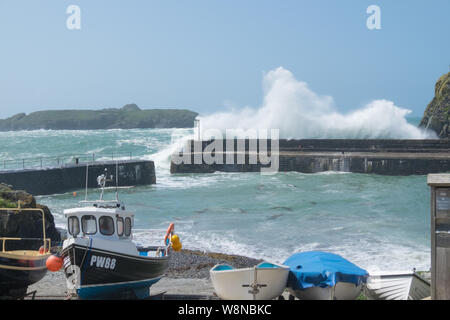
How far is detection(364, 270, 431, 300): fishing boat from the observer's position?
8242mm

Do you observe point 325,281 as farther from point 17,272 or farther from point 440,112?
point 440,112

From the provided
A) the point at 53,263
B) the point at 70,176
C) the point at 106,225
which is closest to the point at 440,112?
the point at 70,176

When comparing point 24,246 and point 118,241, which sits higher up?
point 118,241

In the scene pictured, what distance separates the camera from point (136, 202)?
23.4 m

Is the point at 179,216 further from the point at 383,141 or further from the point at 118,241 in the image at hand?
the point at 383,141

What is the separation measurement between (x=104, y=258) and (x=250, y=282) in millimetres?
2134

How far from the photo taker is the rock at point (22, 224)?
42.6 feet

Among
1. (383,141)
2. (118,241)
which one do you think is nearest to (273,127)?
(383,141)

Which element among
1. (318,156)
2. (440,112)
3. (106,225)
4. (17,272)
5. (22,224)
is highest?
(440,112)

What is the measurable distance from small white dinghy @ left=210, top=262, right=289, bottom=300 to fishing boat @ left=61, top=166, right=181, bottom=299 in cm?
147

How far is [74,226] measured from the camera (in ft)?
28.3

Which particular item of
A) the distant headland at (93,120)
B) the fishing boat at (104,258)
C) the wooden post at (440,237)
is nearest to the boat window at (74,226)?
the fishing boat at (104,258)

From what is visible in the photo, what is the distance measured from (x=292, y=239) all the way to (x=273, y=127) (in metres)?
40.1

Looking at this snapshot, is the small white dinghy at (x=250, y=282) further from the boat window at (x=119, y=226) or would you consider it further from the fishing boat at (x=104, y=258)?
the boat window at (x=119, y=226)
